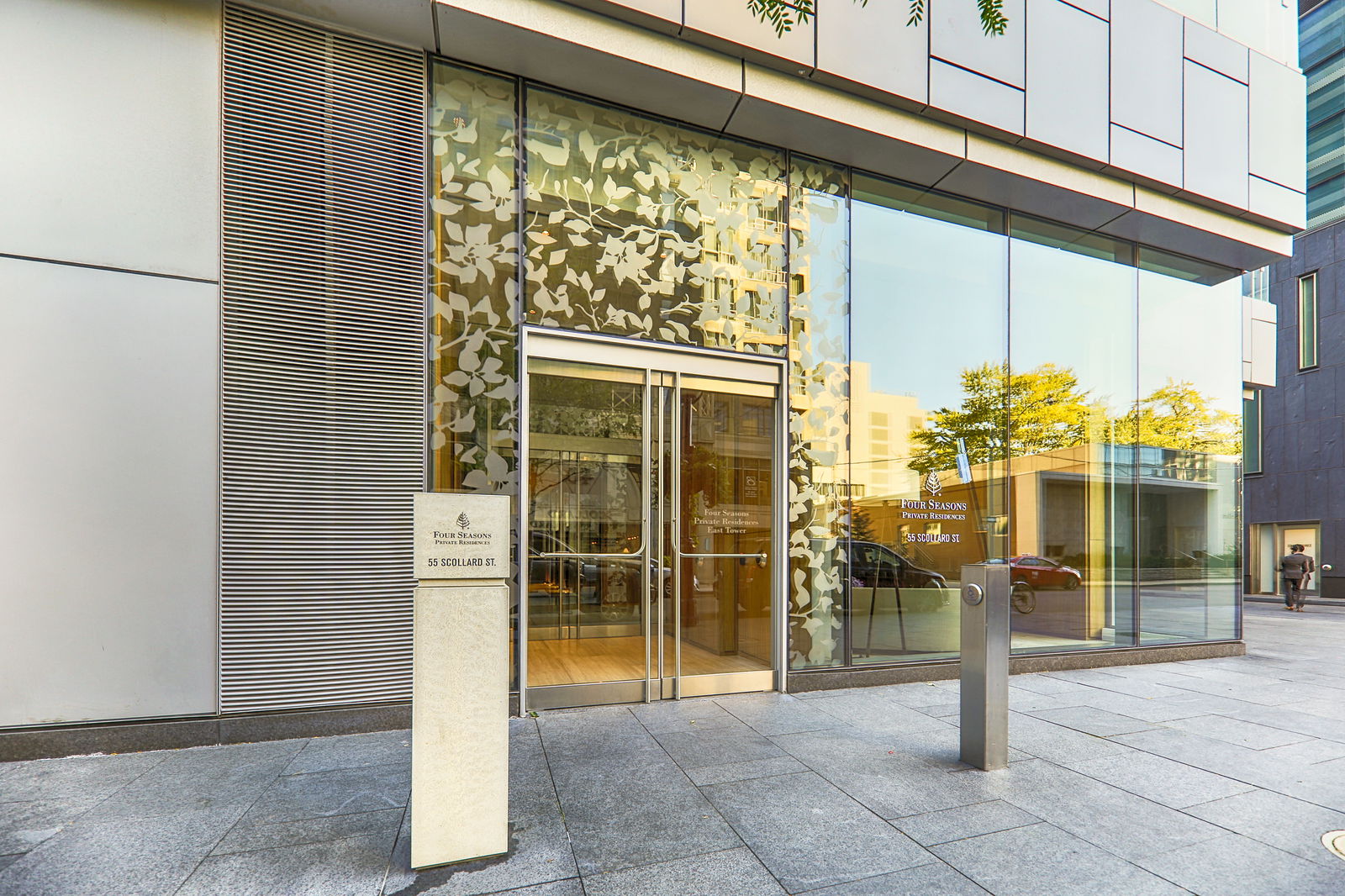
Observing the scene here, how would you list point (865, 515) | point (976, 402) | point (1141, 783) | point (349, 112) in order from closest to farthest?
point (1141, 783), point (349, 112), point (865, 515), point (976, 402)

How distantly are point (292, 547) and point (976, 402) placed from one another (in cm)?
727

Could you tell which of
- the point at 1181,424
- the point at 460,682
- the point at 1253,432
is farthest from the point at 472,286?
the point at 1253,432

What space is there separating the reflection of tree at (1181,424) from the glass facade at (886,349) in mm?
36

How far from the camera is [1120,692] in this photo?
23.0ft

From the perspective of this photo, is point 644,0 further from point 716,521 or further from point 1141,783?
point 1141,783

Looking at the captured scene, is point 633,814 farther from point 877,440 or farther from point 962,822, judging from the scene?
point 877,440

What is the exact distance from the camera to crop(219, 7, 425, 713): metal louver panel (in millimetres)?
5199

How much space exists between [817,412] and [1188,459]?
613 cm

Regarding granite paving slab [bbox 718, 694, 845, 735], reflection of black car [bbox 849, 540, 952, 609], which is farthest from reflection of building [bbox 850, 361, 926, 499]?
granite paving slab [bbox 718, 694, 845, 735]

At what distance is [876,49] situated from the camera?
6.64 m

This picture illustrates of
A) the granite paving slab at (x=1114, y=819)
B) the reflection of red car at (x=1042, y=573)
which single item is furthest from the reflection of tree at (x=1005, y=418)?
the granite paving slab at (x=1114, y=819)

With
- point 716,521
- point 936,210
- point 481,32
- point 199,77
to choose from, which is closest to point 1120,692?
point 716,521

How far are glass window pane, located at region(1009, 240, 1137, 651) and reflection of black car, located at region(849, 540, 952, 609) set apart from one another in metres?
1.42

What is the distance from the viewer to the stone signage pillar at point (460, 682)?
321cm
